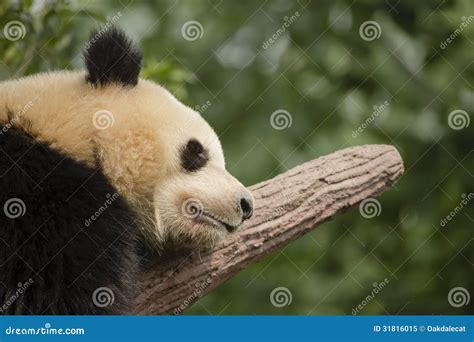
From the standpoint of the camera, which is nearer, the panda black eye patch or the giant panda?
the giant panda

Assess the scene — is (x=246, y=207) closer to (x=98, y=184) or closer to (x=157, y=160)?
(x=157, y=160)

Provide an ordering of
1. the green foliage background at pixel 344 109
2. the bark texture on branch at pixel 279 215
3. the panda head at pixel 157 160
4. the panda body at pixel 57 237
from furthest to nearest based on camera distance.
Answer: the green foliage background at pixel 344 109
the bark texture on branch at pixel 279 215
the panda head at pixel 157 160
the panda body at pixel 57 237

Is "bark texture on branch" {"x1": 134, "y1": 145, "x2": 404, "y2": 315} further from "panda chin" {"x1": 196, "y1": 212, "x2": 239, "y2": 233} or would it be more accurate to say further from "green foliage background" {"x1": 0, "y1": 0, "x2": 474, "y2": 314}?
"green foliage background" {"x1": 0, "y1": 0, "x2": 474, "y2": 314}

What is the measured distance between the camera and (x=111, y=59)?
337 cm

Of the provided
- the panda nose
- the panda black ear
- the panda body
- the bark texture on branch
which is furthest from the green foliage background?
the panda body

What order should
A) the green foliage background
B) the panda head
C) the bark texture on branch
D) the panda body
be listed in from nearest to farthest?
1. the panda body
2. the panda head
3. the bark texture on branch
4. the green foliage background

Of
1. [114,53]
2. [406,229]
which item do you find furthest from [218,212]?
[406,229]

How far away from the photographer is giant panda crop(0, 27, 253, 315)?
9.46 feet

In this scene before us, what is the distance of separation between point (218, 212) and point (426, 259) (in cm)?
357

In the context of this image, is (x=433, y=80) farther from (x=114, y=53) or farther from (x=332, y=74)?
(x=114, y=53)

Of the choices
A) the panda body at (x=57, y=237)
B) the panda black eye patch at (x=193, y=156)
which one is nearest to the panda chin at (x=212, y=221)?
the panda black eye patch at (x=193, y=156)

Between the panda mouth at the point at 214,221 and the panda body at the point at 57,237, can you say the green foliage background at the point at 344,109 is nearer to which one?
the panda mouth at the point at 214,221

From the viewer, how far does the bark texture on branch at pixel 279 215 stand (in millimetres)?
3320

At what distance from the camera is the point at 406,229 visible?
6.29 metres
